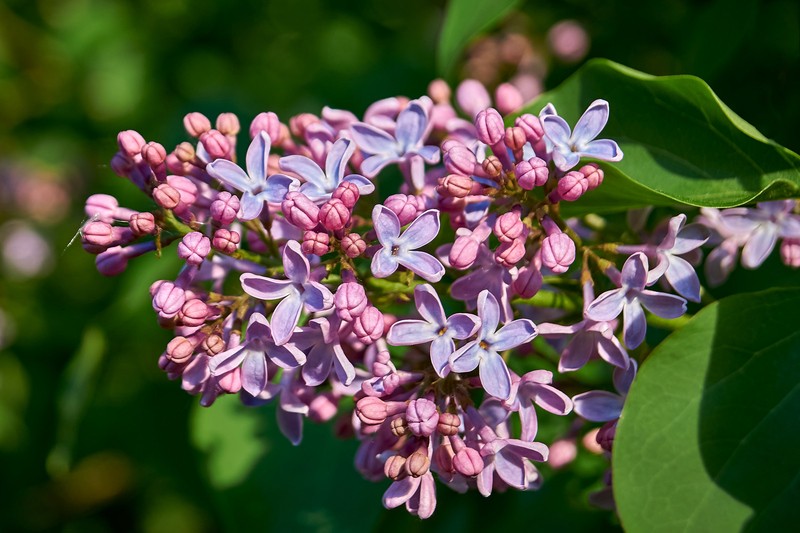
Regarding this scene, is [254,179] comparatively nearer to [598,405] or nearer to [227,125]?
[227,125]

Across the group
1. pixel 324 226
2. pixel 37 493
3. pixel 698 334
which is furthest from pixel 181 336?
pixel 37 493

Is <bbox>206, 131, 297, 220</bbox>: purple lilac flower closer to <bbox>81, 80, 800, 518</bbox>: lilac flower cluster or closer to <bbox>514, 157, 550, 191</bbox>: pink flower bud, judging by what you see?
<bbox>81, 80, 800, 518</bbox>: lilac flower cluster

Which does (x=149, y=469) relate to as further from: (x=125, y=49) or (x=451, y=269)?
(x=451, y=269)

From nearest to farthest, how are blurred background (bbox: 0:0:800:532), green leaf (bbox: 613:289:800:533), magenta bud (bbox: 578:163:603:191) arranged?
green leaf (bbox: 613:289:800:533) < magenta bud (bbox: 578:163:603:191) < blurred background (bbox: 0:0:800:532)

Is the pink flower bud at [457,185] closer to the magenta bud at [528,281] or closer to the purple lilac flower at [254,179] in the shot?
the magenta bud at [528,281]

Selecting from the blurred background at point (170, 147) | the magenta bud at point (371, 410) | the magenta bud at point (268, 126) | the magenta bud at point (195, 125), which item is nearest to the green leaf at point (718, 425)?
the magenta bud at point (371, 410)

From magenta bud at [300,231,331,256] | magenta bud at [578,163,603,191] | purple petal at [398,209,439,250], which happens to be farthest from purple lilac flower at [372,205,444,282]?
magenta bud at [578,163,603,191]
